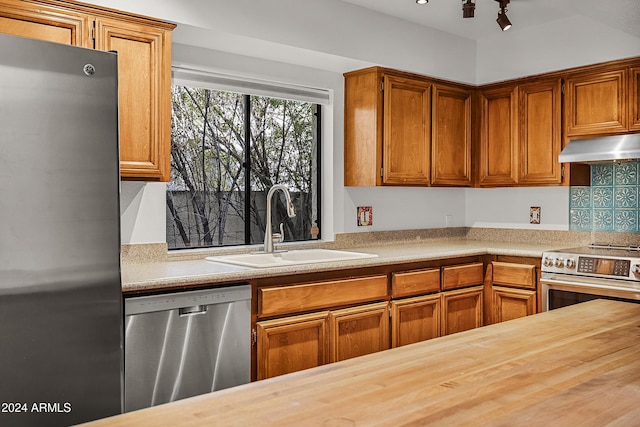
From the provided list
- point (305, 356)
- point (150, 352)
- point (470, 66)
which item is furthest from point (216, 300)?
point (470, 66)

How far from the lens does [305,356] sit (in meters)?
2.96

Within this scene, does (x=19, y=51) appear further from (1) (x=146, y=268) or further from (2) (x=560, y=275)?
(2) (x=560, y=275)

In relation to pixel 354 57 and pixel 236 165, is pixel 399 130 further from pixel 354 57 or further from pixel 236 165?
pixel 236 165

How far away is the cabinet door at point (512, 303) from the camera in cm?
374

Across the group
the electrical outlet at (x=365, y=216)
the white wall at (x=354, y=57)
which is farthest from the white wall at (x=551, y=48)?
the electrical outlet at (x=365, y=216)

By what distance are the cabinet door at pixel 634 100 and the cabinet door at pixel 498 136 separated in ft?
2.65

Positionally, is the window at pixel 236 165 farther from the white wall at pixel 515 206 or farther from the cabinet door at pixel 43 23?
the white wall at pixel 515 206

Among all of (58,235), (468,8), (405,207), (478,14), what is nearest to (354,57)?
(468,8)

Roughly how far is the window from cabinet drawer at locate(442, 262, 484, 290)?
100 centimetres

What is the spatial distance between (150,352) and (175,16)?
1.69 meters

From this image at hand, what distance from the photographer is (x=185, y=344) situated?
2512 mm

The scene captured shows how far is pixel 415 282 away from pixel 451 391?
2.54 m

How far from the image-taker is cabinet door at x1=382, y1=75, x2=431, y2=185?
388cm

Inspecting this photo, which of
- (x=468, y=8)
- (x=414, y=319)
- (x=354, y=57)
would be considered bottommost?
(x=414, y=319)
